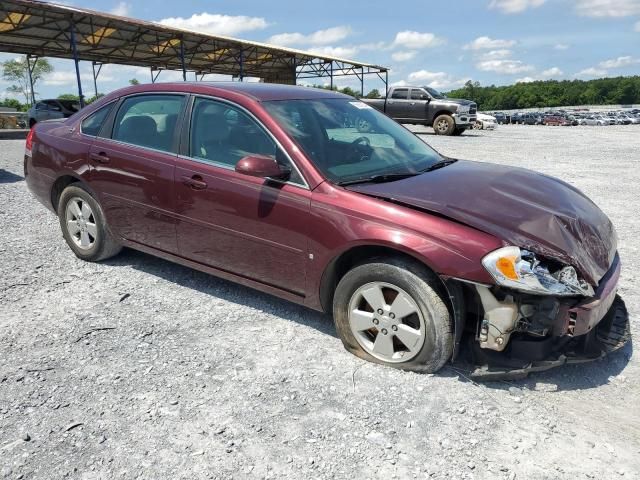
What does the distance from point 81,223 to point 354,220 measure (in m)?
2.98

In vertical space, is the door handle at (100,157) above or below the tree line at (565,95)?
below

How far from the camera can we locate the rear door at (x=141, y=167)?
3.98 m

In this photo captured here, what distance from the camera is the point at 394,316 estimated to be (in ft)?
9.88

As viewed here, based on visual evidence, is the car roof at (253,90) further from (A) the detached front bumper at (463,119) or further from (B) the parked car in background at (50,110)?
(B) the parked car in background at (50,110)

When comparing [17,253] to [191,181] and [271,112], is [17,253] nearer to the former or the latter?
[191,181]

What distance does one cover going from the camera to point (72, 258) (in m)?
5.05

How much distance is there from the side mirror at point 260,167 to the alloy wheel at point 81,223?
6.84 ft

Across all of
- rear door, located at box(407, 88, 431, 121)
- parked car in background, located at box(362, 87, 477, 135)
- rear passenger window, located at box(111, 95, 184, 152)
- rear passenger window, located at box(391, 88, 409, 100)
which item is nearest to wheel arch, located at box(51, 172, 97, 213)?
rear passenger window, located at box(111, 95, 184, 152)

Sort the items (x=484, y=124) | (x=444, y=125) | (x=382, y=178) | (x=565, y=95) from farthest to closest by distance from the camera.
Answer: (x=565, y=95) < (x=484, y=124) < (x=444, y=125) < (x=382, y=178)

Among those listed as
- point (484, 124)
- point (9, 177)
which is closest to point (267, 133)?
point (9, 177)

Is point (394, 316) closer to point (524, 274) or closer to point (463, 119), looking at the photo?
point (524, 274)

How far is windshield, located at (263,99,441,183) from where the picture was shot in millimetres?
3469

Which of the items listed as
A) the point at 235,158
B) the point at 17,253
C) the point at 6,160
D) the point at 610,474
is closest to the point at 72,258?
the point at 17,253

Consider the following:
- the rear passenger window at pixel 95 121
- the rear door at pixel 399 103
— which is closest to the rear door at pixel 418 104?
the rear door at pixel 399 103
